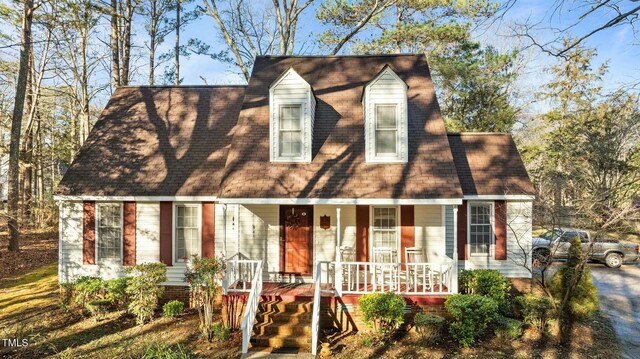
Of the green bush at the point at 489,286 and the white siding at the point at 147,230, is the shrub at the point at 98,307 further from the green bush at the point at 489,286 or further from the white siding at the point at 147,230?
the green bush at the point at 489,286

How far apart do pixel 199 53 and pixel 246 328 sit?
20310mm

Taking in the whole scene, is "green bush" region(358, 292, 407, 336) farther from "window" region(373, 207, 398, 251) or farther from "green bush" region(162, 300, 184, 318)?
"green bush" region(162, 300, 184, 318)

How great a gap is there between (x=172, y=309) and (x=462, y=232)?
9.07 metres

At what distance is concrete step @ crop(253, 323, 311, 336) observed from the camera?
307 inches

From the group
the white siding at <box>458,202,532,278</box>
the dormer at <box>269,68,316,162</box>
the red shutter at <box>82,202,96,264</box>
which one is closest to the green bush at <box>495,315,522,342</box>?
the white siding at <box>458,202,532,278</box>

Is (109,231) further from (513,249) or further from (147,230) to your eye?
(513,249)

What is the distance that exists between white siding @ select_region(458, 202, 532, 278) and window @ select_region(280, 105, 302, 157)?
655 centimetres

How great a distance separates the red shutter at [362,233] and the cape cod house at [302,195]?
0.03m

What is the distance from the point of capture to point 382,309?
7.69 metres

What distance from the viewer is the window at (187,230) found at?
416 inches

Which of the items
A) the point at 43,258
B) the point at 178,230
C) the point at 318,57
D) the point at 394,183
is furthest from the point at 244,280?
the point at 43,258

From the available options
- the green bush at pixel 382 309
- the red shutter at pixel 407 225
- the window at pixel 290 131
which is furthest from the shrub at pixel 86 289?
the red shutter at pixel 407 225

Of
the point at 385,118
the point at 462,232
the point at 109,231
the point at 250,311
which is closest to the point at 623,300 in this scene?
the point at 462,232

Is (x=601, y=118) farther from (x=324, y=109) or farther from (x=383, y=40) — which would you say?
(x=324, y=109)
